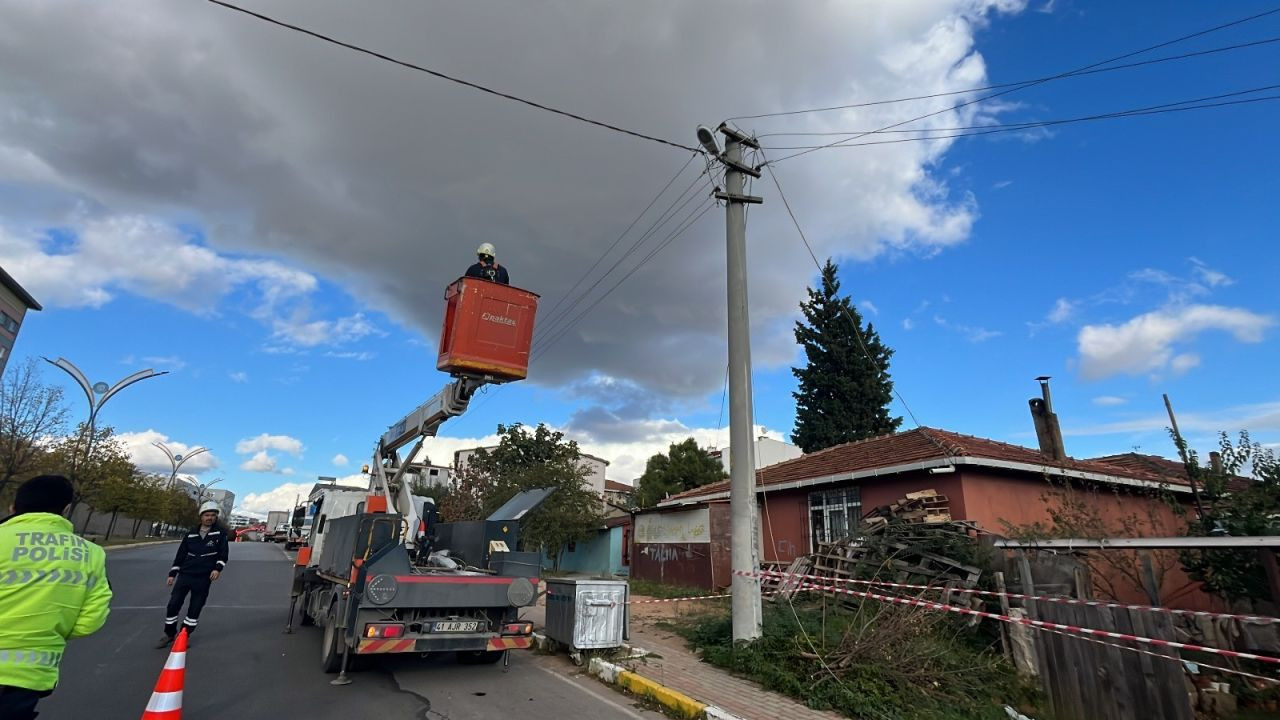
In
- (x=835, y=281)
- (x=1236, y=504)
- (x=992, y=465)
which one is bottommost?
(x=1236, y=504)

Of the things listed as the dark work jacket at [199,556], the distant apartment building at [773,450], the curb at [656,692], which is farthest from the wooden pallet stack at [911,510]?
the distant apartment building at [773,450]

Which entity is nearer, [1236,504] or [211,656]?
[211,656]

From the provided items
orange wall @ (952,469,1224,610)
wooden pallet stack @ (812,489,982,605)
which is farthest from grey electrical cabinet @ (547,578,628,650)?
orange wall @ (952,469,1224,610)

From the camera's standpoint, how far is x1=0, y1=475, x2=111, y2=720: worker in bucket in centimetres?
275

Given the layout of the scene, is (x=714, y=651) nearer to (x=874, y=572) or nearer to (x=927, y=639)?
(x=927, y=639)

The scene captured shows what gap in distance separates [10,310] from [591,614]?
49805 mm

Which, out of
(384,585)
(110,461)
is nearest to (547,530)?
(384,585)

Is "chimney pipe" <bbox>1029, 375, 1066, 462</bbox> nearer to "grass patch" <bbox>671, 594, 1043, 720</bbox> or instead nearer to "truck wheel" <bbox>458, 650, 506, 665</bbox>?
"grass patch" <bbox>671, 594, 1043, 720</bbox>

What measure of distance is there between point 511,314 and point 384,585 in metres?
3.59

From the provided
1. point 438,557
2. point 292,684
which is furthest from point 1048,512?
point 292,684

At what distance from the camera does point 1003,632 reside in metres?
7.29

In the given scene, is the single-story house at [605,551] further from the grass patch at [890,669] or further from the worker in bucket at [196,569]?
the grass patch at [890,669]

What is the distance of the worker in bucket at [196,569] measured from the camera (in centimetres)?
804

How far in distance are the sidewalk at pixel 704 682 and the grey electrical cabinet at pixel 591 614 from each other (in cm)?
47
